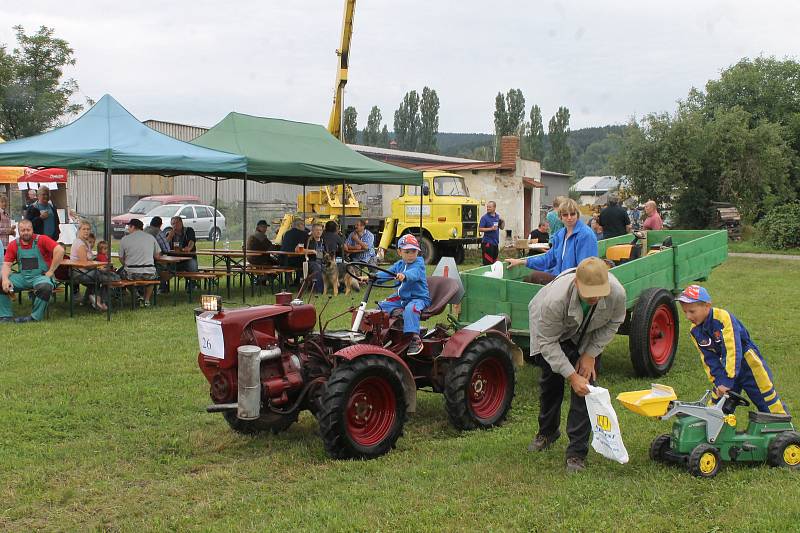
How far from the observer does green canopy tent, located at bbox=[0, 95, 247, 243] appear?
36.5ft

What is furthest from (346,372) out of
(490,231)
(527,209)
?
(527,209)

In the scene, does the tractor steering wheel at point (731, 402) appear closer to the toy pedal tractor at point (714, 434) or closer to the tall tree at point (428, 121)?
the toy pedal tractor at point (714, 434)

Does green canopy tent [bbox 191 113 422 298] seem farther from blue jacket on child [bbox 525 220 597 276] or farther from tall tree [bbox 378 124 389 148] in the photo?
tall tree [bbox 378 124 389 148]

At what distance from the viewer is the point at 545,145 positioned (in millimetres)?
82750

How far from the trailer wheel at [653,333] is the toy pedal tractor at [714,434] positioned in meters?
2.41

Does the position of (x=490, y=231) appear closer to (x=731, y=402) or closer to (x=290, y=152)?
(x=290, y=152)

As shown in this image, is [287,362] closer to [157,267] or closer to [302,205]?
[157,267]

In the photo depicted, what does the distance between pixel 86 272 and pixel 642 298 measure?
790 centimetres

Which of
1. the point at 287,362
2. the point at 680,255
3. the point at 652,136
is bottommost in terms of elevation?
the point at 287,362

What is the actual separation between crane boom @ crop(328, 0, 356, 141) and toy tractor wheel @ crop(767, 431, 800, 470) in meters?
17.7

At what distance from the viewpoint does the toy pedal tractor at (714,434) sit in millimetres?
4738

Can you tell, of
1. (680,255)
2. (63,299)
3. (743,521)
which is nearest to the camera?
(743,521)

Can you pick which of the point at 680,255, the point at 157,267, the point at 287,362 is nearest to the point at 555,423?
the point at 287,362

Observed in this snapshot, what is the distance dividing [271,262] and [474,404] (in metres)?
9.65
